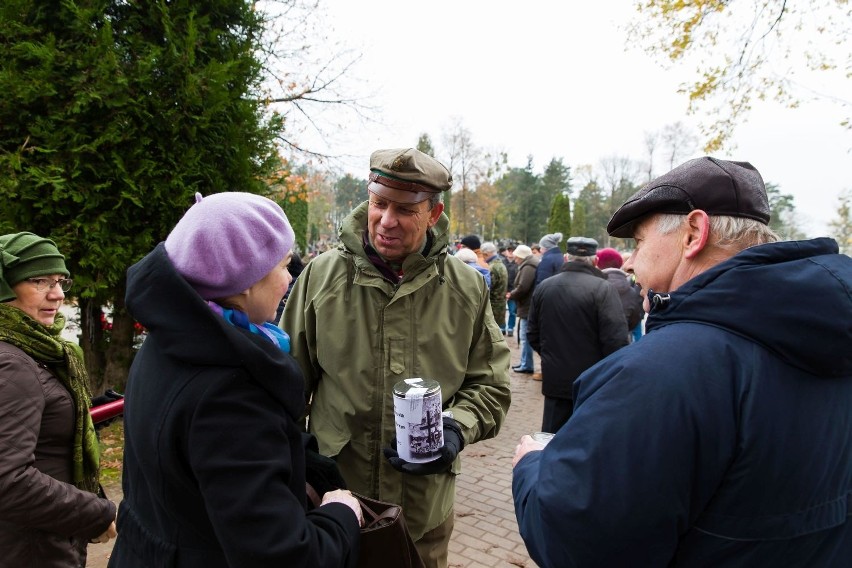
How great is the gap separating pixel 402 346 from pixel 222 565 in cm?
111

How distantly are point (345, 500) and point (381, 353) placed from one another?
77 centimetres

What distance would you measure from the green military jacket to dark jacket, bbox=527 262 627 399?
268 cm

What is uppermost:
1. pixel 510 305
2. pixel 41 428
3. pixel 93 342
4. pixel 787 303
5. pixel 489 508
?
pixel 787 303

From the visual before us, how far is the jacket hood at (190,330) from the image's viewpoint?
48.4 inches

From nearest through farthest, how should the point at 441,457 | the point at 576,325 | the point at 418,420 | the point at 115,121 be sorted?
1. the point at 418,420
2. the point at 441,457
3. the point at 115,121
4. the point at 576,325

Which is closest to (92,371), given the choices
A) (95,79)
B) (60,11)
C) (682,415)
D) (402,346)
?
(95,79)

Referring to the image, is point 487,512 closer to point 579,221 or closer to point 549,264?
point 549,264

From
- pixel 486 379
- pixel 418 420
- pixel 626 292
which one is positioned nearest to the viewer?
pixel 418 420

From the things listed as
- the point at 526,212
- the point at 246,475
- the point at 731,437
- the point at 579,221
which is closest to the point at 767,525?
the point at 731,437

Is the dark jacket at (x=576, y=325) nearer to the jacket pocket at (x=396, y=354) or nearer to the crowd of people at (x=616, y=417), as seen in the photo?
the jacket pocket at (x=396, y=354)

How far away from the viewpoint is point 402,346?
88.2 inches

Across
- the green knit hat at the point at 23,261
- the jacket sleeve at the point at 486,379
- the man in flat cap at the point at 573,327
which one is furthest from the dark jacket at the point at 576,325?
the green knit hat at the point at 23,261

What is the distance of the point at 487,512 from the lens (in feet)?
15.4

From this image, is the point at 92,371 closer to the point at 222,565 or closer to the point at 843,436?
the point at 222,565
